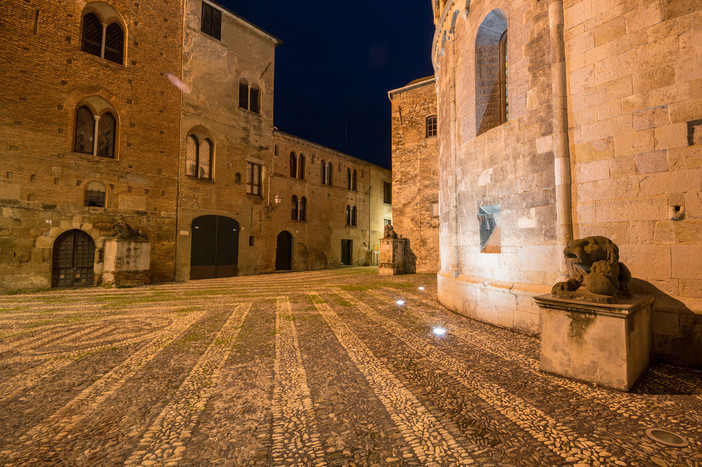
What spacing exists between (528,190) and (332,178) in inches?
729

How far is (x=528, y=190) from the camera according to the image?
5.57 meters

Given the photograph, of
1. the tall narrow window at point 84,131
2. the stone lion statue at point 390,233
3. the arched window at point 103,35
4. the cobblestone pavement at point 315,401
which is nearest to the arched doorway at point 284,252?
the stone lion statue at point 390,233

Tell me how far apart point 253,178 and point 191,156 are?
11.5 feet

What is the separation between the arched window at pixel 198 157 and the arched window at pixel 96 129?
2.80m

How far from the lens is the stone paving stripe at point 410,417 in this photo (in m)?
2.22

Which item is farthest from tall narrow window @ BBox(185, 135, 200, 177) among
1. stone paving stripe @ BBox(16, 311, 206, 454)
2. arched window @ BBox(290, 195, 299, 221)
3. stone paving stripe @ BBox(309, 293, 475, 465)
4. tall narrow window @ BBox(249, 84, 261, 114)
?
stone paving stripe @ BBox(309, 293, 475, 465)

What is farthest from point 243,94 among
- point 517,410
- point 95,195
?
point 517,410

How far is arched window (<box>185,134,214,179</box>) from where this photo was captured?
14525mm

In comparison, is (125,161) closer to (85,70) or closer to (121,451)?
(85,70)

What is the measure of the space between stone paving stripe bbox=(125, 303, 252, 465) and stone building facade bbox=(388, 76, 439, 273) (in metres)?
15.6

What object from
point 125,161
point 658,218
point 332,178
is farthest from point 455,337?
point 332,178

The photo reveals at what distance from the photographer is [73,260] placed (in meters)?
11.2

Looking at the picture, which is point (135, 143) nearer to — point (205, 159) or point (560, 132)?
point (205, 159)

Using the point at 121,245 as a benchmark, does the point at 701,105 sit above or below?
above
